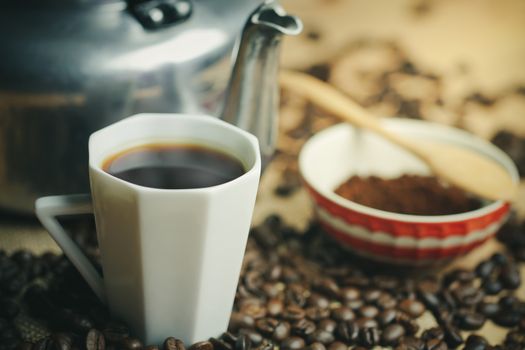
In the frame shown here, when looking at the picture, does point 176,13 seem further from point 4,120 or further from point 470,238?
point 470,238

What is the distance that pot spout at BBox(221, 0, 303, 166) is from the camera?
0.83 metres

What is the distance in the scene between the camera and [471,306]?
870 millimetres

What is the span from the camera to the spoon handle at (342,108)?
1.08 m

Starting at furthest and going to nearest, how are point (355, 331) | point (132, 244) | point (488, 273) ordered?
point (488, 273), point (355, 331), point (132, 244)

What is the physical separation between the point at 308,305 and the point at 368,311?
0.08 meters

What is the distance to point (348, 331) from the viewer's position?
2.65 ft

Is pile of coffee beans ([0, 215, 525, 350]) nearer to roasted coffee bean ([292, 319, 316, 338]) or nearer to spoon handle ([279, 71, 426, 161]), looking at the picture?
roasted coffee bean ([292, 319, 316, 338])

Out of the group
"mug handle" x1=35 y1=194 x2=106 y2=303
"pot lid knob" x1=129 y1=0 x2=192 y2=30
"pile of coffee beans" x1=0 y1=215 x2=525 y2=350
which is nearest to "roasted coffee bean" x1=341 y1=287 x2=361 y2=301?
"pile of coffee beans" x1=0 y1=215 x2=525 y2=350

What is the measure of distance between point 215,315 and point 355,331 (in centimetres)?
19

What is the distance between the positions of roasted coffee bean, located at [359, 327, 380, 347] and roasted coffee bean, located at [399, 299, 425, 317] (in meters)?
0.06

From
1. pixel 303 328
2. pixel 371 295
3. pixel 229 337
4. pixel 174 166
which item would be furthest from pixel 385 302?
pixel 174 166

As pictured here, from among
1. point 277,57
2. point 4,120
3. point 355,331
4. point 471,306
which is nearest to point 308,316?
point 355,331

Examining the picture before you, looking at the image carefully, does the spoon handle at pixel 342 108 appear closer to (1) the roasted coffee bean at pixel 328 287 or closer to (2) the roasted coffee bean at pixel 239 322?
(1) the roasted coffee bean at pixel 328 287

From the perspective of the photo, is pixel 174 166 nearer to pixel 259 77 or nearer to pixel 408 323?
pixel 259 77
